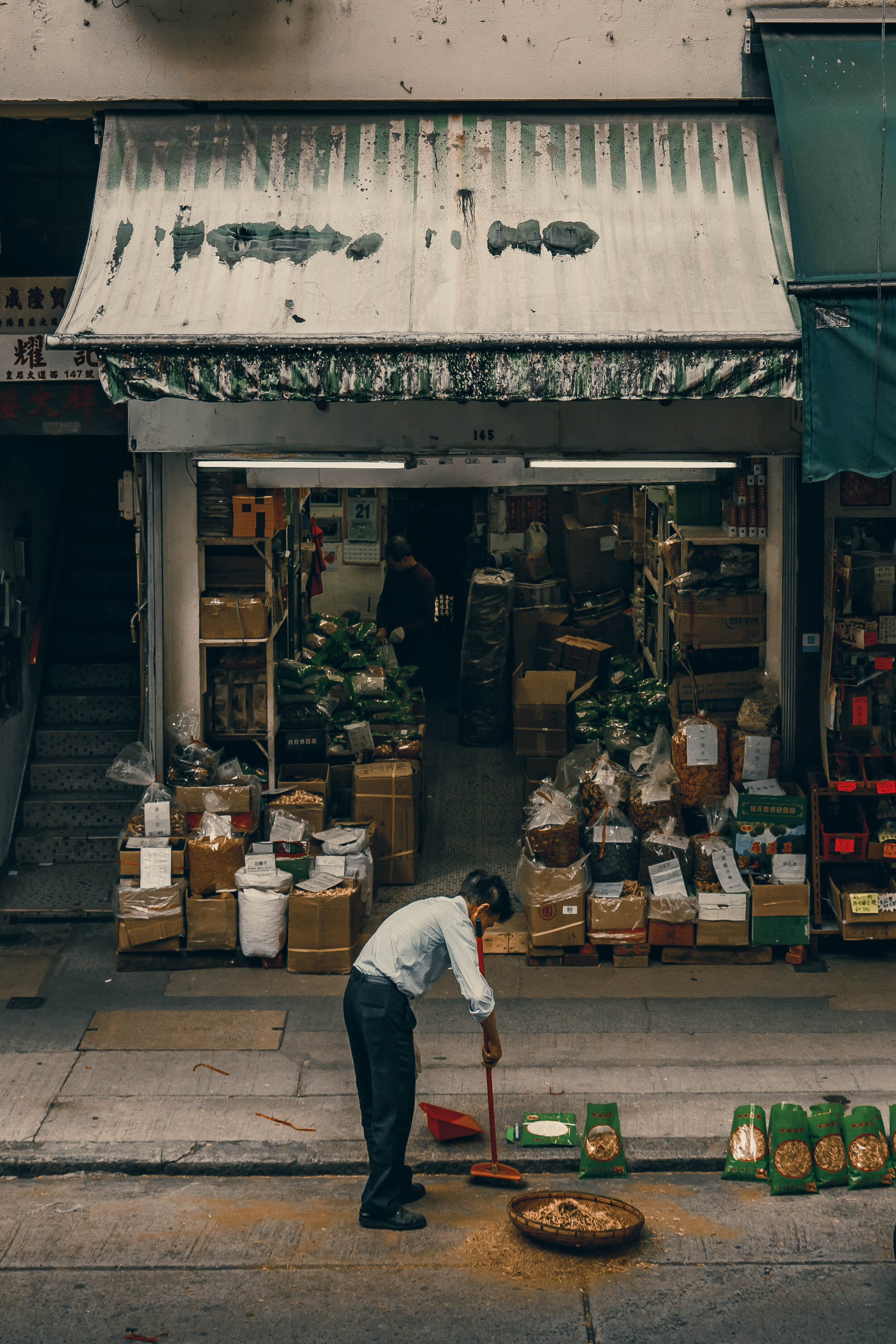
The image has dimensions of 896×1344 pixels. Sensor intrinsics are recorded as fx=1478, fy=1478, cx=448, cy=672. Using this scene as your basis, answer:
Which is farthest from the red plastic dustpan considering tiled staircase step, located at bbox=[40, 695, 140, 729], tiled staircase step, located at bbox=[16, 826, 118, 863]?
tiled staircase step, located at bbox=[40, 695, 140, 729]

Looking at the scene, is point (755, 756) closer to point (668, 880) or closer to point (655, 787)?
point (655, 787)

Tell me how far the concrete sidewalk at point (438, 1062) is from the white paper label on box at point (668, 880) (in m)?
0.53

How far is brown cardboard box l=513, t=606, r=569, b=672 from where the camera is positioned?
14.5 metres

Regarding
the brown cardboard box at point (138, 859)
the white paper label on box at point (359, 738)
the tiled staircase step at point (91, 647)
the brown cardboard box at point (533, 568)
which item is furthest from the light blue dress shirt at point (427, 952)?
the brown cardboard box at point (533, 568)

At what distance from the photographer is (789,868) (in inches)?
391

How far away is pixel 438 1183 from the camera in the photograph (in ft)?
25.0

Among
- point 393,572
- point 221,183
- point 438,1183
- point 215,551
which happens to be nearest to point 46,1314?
point 438,1183

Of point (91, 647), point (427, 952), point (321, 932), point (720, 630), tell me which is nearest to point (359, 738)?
point (321, 932)

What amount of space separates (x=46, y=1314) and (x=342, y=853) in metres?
4.31

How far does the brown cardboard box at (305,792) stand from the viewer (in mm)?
10523

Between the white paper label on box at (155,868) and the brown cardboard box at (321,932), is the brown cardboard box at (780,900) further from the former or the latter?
the white paper label on box at (155,868)

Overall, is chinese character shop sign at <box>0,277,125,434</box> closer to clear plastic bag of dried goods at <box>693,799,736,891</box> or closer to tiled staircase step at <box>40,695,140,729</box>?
tiled staircase step at <box>40,695,140,729</box>

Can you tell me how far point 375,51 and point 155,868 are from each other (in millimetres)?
5551

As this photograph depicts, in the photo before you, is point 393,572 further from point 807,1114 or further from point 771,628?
point 807,1114
